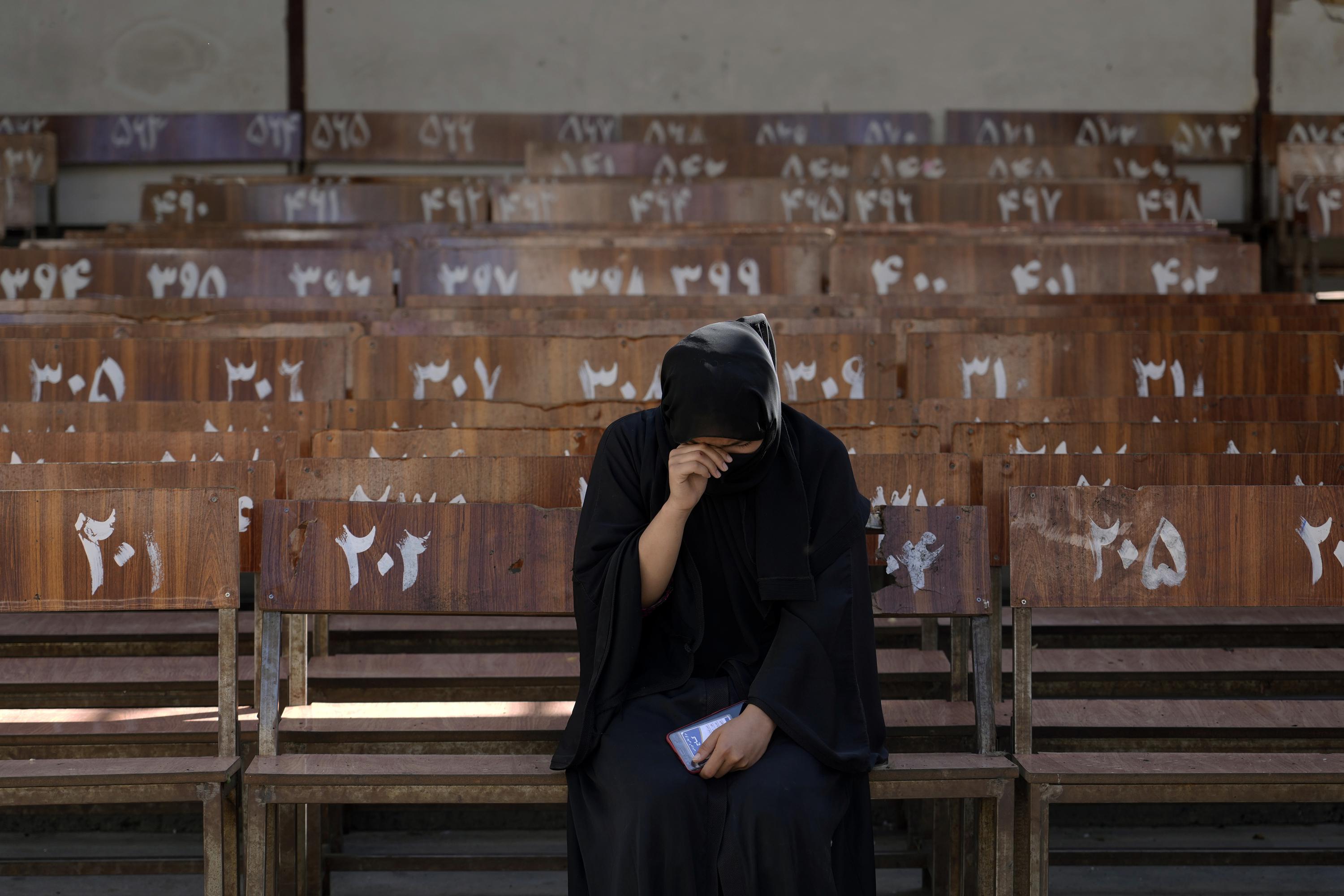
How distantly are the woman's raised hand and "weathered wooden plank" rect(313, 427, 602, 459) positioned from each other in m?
0.85

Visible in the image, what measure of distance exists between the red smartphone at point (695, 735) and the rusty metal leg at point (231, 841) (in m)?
0.76

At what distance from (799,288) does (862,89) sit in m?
3.46

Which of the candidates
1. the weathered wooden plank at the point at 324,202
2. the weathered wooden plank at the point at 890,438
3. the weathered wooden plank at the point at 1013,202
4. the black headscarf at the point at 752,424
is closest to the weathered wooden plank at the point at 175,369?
the weathered wooden plank at the point at 890,438

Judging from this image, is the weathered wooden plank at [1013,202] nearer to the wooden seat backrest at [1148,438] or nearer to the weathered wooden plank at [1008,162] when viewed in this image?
the weathered wooden plank at [1008,162]

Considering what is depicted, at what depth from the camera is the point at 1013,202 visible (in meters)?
5.62

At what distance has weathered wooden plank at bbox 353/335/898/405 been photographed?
339cm

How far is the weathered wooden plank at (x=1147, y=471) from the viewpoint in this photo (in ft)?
7.99

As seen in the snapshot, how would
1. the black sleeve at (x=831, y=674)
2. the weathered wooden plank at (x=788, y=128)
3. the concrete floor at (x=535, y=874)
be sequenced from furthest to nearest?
1. the weathered wooden plank at (x=788, y=128)
2. the concrete floor at (x=535, y=874)
3. the black sleeve at (x=831, y=674)

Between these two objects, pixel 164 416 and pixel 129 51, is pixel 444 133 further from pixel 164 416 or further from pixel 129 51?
pixel 164 416

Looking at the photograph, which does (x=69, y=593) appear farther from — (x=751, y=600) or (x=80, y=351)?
(x=80, y=351)

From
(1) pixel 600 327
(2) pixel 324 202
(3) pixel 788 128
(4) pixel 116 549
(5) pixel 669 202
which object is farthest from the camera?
(3) pixel 788 128

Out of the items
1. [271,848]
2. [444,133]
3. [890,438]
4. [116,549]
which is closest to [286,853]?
[271,848]

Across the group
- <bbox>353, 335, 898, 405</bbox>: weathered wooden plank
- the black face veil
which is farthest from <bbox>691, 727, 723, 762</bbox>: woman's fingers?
<bbox>353, 335, 898, 405</bbox>: weathered wooden plank

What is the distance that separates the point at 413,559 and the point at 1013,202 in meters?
4.16
